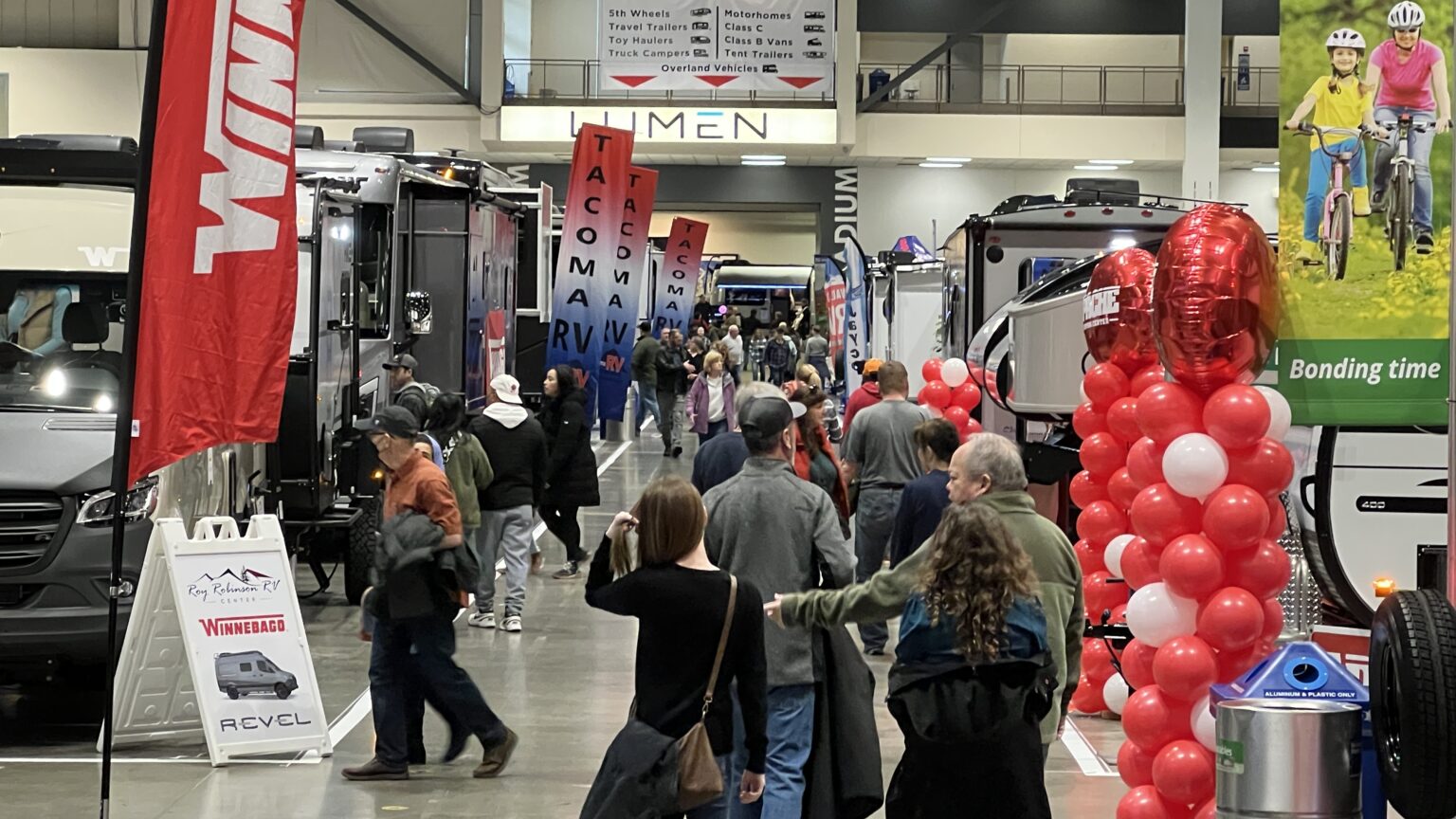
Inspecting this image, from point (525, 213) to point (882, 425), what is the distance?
9.03m

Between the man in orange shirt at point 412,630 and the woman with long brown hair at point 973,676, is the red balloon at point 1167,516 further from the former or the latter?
the man in orange shirt at point 412,630

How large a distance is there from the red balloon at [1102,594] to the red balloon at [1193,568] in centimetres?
315

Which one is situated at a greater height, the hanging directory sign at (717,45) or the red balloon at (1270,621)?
the hanging directory sign at (717,45)

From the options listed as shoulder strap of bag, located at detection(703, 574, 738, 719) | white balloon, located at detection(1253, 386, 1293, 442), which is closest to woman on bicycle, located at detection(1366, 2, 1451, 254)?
white balloon, located at detection(1253, 386, 1293, 442)

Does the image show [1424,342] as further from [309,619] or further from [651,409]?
[651,409]

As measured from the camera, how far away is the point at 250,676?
8.55 metres

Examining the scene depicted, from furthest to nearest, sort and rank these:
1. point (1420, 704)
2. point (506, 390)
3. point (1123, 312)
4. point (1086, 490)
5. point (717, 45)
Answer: point (717, 45) → point (506, 390) → point (1086, 490) → point (1123, 312) → point (1420, 704)

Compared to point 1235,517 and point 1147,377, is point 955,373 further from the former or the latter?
point 1235,517

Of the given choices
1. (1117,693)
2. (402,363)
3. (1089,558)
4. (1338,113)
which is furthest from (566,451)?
Answer: (1338,113)

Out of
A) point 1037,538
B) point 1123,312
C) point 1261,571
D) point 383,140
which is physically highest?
point 383,140

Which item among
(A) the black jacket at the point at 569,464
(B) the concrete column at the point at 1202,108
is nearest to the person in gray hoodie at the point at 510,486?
(A) the black jacket at the point at 569,464

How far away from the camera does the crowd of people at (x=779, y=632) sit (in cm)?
498

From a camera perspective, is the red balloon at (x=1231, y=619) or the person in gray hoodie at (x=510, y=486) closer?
the red balloon at (x=1231, y=619)

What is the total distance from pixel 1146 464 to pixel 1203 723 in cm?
102
